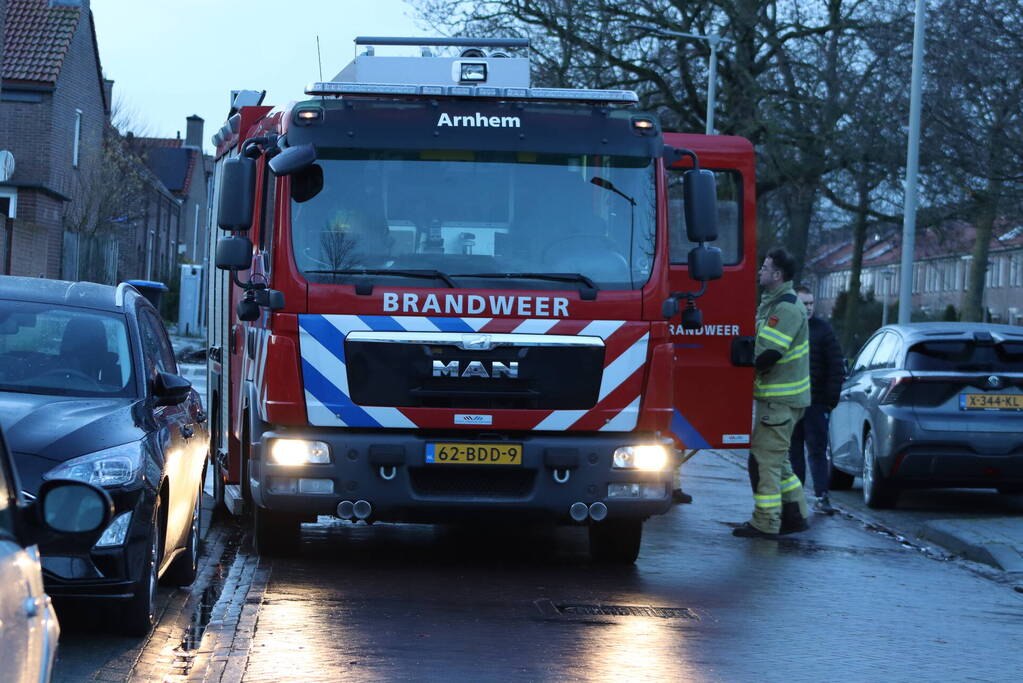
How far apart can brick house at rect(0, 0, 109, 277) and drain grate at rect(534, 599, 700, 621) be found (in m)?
31.7

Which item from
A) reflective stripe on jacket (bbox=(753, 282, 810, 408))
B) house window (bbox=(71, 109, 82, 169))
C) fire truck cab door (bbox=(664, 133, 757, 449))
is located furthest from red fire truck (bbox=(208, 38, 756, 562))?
house window (bbox=(71, 109, 82, 169))

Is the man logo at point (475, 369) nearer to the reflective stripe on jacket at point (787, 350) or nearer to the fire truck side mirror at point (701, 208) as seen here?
the fire truck side mirror at point (701, 208)

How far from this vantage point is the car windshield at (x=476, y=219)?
9203 mm

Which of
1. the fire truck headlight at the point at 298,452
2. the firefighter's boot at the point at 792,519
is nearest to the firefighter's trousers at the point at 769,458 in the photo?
the firefighter's boot at the point at 792,519

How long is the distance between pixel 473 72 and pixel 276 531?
3.07m

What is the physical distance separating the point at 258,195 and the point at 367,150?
1.08 meters

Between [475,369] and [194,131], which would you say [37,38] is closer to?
[475,369]

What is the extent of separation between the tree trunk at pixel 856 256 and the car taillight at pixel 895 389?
1915 centimetres

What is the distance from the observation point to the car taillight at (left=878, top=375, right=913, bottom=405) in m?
14.0

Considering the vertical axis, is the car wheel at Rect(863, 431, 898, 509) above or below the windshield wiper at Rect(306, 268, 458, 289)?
below

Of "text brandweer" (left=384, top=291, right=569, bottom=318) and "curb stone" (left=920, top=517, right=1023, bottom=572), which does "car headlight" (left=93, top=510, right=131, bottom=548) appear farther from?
"curb stone" (left=920, top=517, right=1023, bottom=572)

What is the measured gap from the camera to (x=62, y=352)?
8.09 metres

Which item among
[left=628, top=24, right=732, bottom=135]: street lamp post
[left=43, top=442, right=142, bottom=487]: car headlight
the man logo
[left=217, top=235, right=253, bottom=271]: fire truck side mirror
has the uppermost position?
[left=628, top=24, right=732, bottom=135]: street lamp post

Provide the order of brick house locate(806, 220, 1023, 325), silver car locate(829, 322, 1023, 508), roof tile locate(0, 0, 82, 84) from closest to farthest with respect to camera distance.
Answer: silver car locate(829, 322, 1023, 508), roof tile locate(0, 0, 82, 84), brick house locate(806, 220, 1023, 325)
